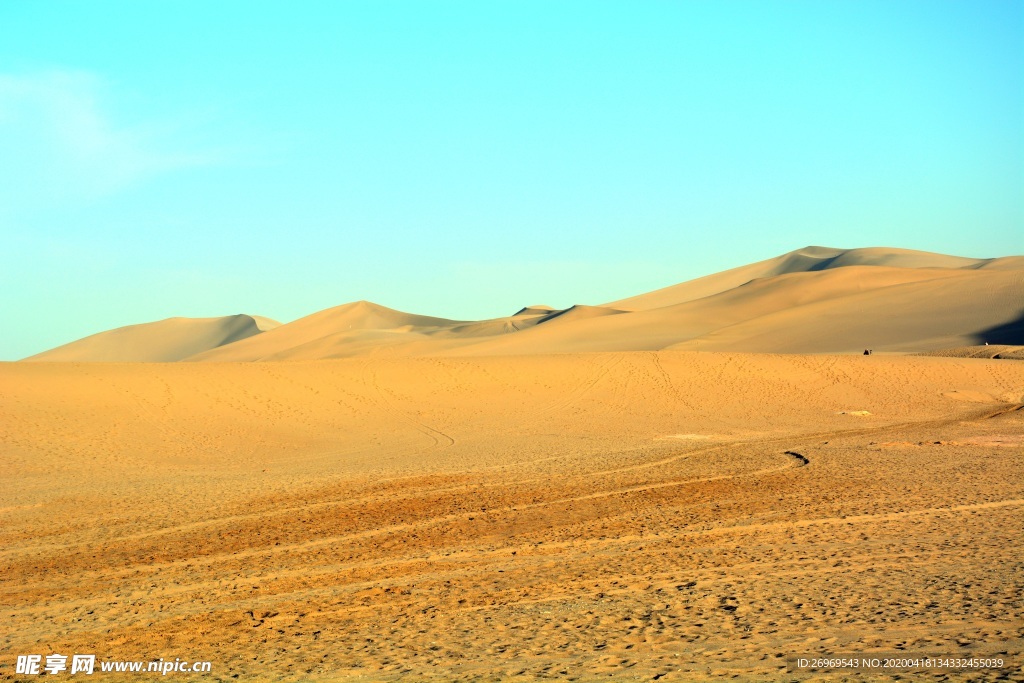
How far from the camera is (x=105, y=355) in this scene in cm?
14950

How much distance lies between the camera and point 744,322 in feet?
277

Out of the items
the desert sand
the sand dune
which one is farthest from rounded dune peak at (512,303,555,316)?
the desert sand

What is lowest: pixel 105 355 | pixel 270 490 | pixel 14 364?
pixel 270 490

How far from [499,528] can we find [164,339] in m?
156

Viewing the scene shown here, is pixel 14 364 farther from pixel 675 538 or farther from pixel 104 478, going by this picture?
pixel 675 538

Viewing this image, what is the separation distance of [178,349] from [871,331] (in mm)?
111948

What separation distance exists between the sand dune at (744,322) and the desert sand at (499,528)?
130 ft

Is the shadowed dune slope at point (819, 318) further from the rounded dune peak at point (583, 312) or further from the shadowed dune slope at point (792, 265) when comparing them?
the shadowed dune slope at point (792, 265)

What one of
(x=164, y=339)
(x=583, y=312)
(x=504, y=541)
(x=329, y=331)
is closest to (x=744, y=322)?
(x=583, y=312)

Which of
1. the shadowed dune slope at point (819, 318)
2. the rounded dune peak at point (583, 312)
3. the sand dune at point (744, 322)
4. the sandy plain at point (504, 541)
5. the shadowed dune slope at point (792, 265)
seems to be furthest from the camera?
the shadowed dune slope at point (792, 265)

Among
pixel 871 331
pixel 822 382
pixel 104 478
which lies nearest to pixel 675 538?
pixel 104 478

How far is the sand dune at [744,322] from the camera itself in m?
70.8

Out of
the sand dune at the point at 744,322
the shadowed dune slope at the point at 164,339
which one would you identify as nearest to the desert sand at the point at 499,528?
the sand dune at the point at 744,322

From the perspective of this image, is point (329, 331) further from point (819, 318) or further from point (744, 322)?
point (819, 318)
